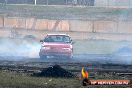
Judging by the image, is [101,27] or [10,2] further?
[10,2]

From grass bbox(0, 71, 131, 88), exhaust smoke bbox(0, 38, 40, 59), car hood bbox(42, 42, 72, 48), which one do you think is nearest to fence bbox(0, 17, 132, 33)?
exhaust smoke bbox(0, 38, 40, 59)

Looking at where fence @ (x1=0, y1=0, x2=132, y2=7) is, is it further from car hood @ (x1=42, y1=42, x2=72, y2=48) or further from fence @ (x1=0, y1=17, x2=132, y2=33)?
car hood @ (x1=42, y1=42, x2=72, y2=48)

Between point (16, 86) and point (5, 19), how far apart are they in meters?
34.2

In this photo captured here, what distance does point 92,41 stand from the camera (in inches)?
1645

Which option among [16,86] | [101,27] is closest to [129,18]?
[101,27]

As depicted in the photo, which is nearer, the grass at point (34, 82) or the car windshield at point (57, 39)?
the grass at point (34, 82)

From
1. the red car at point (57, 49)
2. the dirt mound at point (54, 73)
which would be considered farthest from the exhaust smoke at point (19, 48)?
the dirt mound at point (54, 73)

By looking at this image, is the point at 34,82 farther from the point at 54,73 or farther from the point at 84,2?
the point at 84,2

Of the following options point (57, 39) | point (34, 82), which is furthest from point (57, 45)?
point (34, 82)

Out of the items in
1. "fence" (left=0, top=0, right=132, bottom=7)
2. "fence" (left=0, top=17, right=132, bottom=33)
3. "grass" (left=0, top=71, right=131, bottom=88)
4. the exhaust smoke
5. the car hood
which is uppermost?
"fence" (left=0, top=0, right=132, bottom=7)

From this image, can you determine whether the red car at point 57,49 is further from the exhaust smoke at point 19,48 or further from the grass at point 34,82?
the grass at point 34,82

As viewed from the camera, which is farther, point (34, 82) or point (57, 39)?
point (57, 39)

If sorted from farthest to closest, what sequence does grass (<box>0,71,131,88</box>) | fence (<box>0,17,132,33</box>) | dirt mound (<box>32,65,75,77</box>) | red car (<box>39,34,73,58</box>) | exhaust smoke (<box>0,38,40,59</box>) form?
fence (<box>0,17,132,33</box>) → exhaust smoke (<box>0,38,40,59</box>) → red car (<box>39,34,73,58</box>) → dirt mound (<box>32,65,75,77</box>) → grass (<box>0,71,131,88</box>)

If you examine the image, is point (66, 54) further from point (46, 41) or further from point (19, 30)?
point (19, 30)
